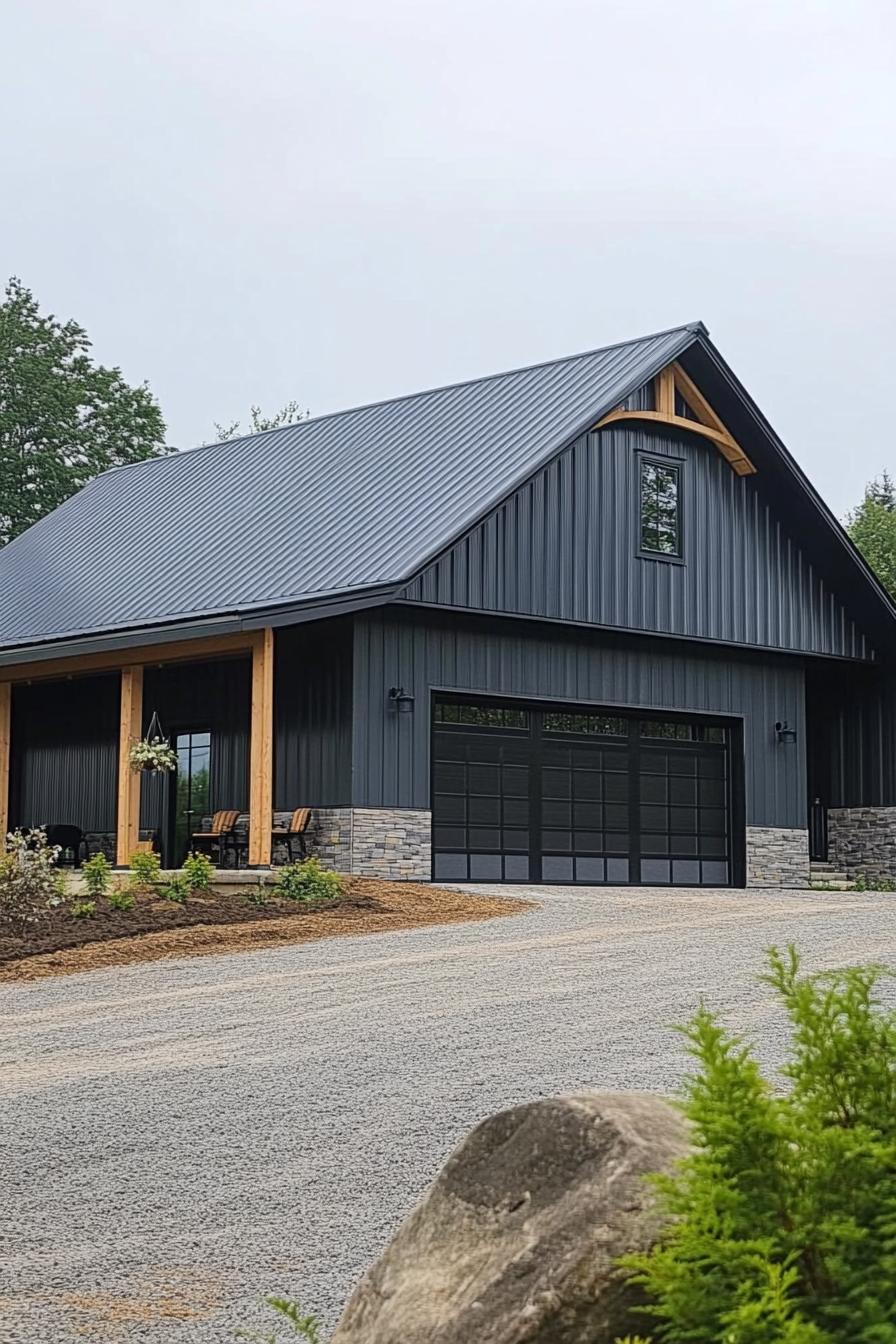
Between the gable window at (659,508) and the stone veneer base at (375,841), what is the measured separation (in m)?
4.69

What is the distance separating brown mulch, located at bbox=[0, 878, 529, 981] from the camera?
1361 centimetres

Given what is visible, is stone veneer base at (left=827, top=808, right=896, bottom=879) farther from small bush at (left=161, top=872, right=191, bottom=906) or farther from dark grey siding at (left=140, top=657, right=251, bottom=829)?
small bush at (left=161, top=872, right=191, bottom=906)

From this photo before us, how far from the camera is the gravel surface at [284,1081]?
6000 millimetres

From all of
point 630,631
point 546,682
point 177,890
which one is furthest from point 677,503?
point 177,890

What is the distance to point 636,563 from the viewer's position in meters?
22.2

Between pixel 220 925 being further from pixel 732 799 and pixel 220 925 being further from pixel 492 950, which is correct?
pixel 732 799

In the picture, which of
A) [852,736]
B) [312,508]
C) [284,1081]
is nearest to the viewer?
[284,1081]

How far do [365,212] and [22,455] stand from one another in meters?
17.0

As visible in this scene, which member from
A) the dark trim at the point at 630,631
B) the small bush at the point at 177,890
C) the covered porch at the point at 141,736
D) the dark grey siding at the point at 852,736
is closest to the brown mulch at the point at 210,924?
the small bush at the point at 177,890

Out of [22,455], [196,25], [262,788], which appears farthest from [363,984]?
[22,455]

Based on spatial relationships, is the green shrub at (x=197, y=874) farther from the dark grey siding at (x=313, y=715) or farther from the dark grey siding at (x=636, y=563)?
the dark grey siding at (x=636, y=563)

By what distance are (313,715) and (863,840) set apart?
8.42 metres

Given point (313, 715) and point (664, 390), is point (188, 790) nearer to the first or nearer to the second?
point (313, 715)

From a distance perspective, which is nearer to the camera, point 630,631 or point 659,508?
point 630,631
